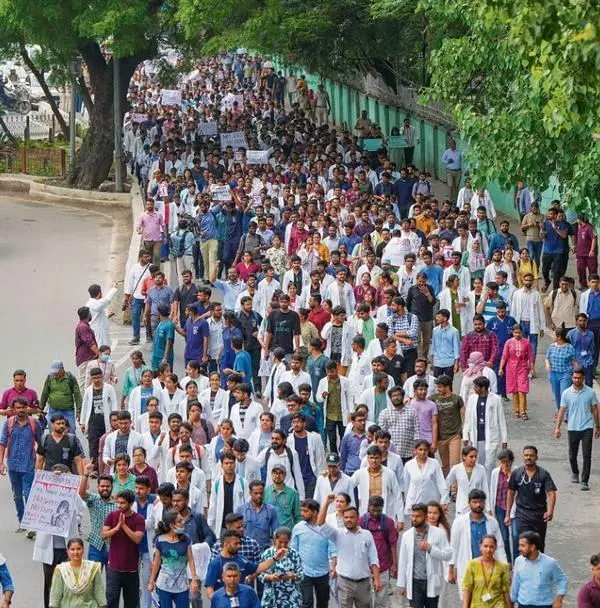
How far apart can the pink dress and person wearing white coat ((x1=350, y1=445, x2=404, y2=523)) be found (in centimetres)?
499

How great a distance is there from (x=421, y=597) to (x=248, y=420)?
10.8ft

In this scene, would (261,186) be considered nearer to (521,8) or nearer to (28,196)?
(28,196)

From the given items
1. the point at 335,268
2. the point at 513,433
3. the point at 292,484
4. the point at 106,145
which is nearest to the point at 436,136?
the point at 106,145

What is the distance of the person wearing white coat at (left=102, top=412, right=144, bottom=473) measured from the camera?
51.9ft

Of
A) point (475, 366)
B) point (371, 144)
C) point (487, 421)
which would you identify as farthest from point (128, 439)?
point (371, 144)

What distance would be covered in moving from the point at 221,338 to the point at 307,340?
1.00 m

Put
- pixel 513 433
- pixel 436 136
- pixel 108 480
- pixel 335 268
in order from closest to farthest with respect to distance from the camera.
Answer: pixel 108 480 < pixel 513 433 < pixel 335 268 < pixel 436 136

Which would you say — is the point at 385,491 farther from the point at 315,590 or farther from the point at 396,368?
the point at 396,368

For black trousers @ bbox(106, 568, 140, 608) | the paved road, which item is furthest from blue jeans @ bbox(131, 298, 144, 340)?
black trousers @ bbox(106, 568, 140, 608)

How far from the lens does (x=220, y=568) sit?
42.6 feet

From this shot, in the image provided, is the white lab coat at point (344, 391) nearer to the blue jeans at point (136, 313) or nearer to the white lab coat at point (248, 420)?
the white lab coat at point (248, 420)

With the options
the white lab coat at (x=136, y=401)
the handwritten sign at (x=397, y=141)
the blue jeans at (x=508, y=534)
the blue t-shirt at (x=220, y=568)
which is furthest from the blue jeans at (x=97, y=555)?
the handwritten sign at (x=397, y=141)

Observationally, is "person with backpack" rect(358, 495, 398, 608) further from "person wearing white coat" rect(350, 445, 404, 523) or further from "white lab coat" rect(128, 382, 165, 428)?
"white lab coat" rect(128, 382, 165, 428)

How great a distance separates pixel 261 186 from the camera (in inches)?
1154
